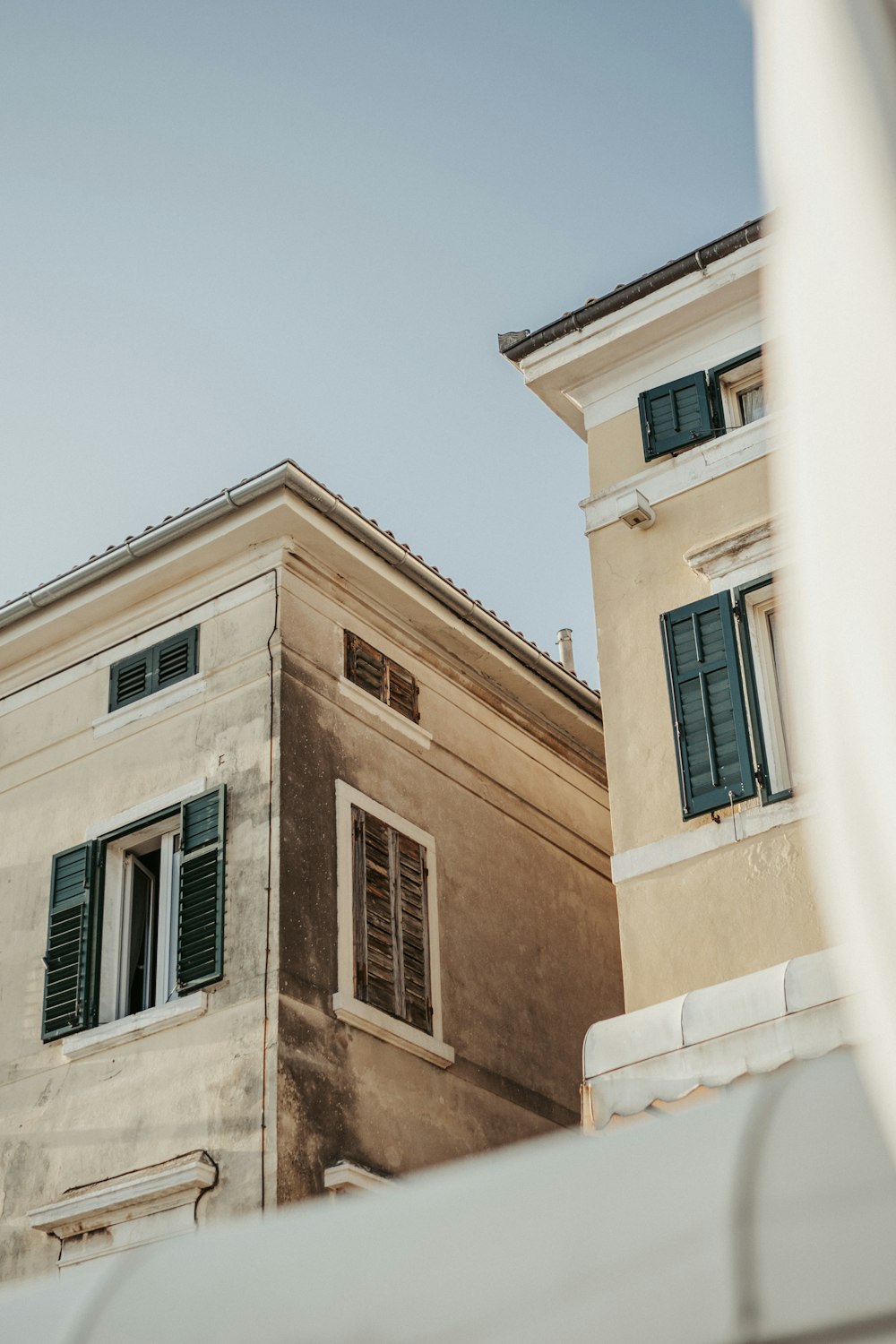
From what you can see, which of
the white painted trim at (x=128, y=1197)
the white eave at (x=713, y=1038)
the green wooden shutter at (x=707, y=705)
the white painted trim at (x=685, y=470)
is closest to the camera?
the white eave at (x=713, y=1038)

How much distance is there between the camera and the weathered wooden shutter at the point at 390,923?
11.7 m

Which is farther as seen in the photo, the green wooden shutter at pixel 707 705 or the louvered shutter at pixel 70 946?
the louvered shutter at pixel 70 946

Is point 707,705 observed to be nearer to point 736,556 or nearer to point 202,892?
point 736,556

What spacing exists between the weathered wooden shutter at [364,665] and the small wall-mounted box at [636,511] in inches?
104

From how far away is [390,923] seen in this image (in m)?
12.0

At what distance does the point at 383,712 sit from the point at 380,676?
33 cm

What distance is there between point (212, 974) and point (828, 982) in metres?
4.74

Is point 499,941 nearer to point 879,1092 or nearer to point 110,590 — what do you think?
point 110,590

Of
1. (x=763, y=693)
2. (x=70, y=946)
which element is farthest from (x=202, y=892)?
(x=763, y=693)

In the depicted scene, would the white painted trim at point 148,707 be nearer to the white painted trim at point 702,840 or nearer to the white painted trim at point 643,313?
the white painted trim at point 643,313

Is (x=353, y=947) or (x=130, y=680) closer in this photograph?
(x=353, y=947)

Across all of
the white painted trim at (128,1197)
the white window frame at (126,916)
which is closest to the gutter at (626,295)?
the white window frame at (126,916)

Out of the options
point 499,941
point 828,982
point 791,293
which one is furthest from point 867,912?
point 499,941

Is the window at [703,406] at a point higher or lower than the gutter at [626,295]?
lower
